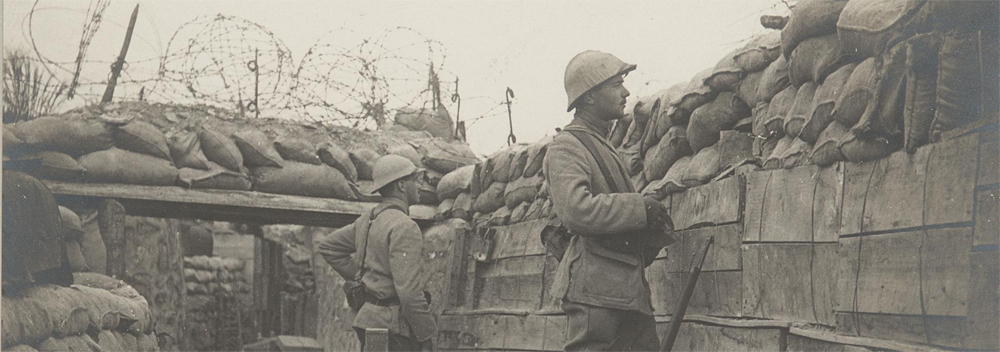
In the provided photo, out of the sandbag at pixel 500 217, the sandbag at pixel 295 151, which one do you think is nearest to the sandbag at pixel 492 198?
the sandbag at pixel 500 217

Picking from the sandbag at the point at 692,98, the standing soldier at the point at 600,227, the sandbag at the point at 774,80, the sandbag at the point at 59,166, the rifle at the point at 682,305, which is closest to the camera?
the standing soldier at the point at 600,227

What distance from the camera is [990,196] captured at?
92.1 inches

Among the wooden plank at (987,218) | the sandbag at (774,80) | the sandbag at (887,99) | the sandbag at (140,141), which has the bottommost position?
the wooden plank at (987,218)

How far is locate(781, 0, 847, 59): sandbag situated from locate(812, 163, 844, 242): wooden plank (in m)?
0.44

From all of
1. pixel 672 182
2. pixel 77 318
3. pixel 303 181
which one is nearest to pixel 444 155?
pixel 303 181

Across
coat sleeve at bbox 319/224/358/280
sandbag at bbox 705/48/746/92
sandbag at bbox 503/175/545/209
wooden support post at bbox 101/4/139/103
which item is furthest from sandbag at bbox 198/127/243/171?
sandbag at bbox 705/48/746/92

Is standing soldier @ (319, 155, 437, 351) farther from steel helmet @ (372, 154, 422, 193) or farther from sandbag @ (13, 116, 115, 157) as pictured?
sandbag @ (13, 116, 115, 157)

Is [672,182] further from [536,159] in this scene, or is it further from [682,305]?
[536,159]

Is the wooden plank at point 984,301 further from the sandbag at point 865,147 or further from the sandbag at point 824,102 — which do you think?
the sandbag at point 824,102

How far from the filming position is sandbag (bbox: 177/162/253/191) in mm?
6930

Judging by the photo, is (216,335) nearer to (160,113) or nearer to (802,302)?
(160,113)

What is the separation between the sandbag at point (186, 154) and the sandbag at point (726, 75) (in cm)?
429

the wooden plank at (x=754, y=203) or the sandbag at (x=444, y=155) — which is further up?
the sandbag at (x=444, y=155)

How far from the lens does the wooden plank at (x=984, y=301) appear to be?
234 cm
